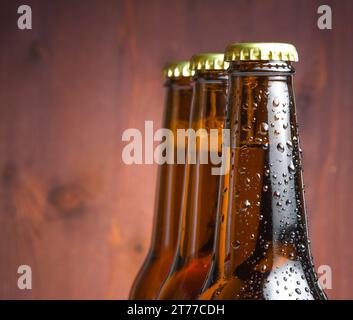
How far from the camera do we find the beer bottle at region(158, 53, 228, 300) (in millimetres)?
711

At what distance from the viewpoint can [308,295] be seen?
1.87 feet

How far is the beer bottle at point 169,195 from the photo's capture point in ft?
2.77

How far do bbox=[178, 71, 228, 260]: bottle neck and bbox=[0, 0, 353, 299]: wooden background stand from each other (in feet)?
2.01

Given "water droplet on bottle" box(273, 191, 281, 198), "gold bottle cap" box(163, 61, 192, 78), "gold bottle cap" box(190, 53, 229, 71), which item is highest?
"gold bottle cap" box(163, 61, 192, 78)

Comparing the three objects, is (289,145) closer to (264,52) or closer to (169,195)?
(264,52)

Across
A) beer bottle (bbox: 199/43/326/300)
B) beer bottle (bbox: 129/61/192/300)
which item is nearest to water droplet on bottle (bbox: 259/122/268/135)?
beer bottle (bbox: 199/43/326/300)

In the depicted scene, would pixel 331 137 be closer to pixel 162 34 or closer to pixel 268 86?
pixel 162 34

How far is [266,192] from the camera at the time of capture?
0.57 meters

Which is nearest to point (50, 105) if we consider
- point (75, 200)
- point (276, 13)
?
point (75, 200)

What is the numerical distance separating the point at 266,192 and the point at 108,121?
0.80 meters

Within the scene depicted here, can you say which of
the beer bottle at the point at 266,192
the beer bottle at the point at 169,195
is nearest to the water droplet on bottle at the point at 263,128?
the beer bottle at the point at 266,192

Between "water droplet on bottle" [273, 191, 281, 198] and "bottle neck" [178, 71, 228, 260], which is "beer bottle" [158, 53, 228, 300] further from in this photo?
"water droplet on bottle" [273, 191, 281, 198]

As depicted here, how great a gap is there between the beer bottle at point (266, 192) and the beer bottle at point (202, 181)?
0.12 m

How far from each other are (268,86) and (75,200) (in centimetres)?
82
